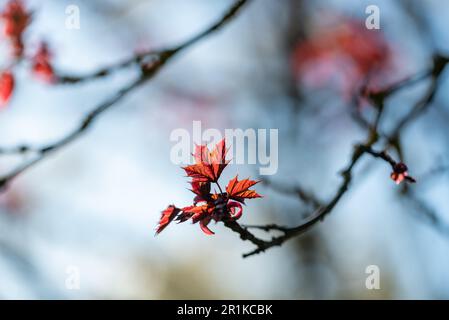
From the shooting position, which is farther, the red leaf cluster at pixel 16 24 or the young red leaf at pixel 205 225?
the red leaf cluster at pixel 16 24

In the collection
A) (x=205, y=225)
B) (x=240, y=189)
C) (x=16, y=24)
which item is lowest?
(x=205, y=225)

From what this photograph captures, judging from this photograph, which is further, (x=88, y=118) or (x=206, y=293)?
(x=206, y=293)

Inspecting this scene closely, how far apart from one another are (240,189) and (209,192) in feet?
0.28

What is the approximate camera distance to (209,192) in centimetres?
149

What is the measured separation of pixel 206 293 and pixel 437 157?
18.4ft

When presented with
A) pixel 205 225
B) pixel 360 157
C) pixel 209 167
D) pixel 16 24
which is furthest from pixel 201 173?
pixel 16 24

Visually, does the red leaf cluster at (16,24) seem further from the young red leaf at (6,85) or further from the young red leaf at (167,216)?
the young red leaf at (167,216)

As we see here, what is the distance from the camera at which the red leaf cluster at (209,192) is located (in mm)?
1456

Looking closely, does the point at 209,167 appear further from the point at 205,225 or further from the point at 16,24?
the point at 16,24

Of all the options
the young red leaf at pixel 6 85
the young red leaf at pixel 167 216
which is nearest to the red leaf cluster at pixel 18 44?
the young red leaf at pixel 6 85

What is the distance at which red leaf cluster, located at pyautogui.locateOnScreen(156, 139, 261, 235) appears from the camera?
57.3 inches
